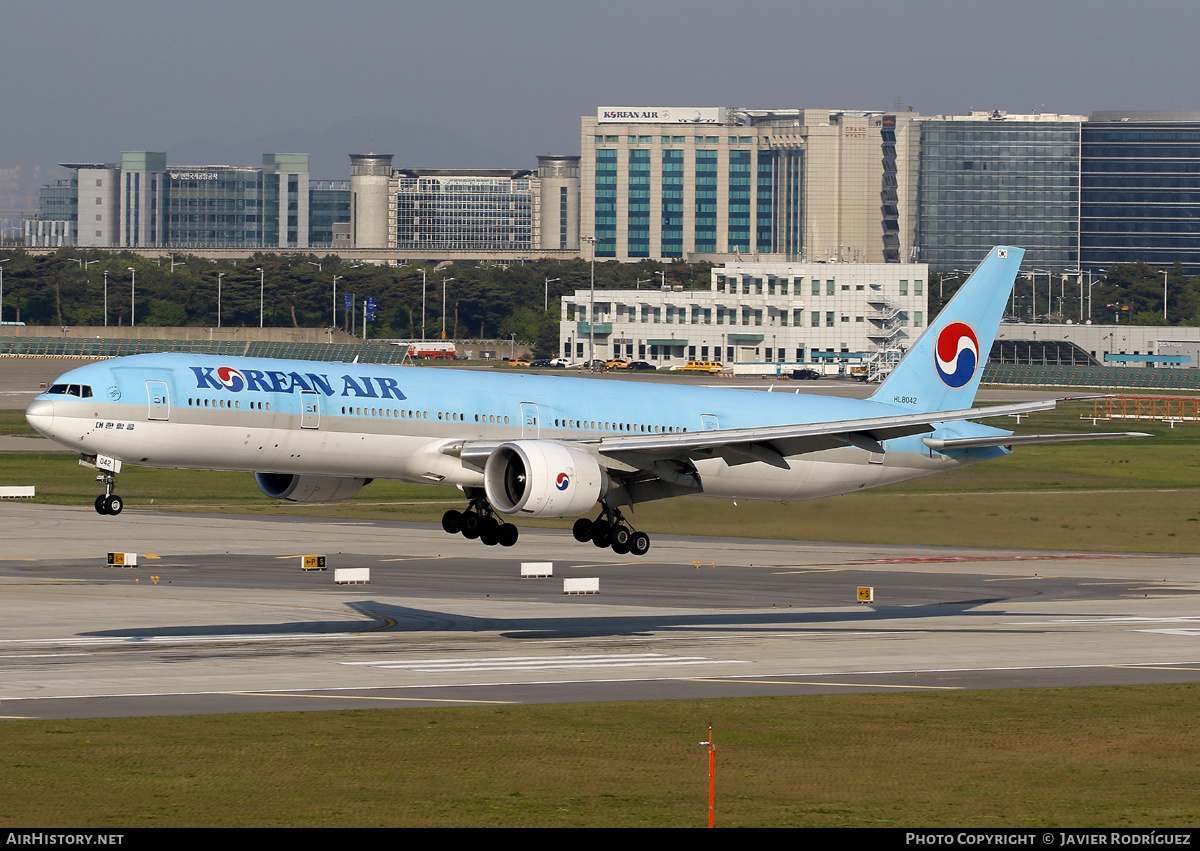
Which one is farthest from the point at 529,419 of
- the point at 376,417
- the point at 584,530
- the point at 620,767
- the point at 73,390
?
the point at 620,767

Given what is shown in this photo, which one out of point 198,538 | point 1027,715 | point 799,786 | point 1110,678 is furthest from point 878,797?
point 198,538

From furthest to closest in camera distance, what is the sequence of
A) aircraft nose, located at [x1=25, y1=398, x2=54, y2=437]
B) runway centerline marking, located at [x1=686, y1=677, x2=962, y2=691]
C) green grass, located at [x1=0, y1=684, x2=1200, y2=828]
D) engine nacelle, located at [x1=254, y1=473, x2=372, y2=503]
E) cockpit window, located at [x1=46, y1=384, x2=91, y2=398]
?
engine nacelle, located at [x1=254, y1=473, x2=372, y2=503] → runway centerline marking, located at [x1=686, y1=677, x2=962, y2=691] → cockpit window, located at [x1=46, y1=384, x2=91, y2=398] → aircraft nose, located at [x1=25, y1=398, x2=54, y2=437] → green grass, located at [x1=0, y1=684, x2=1200, y2=828]

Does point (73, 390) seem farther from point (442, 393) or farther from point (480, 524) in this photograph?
point (480, 524)

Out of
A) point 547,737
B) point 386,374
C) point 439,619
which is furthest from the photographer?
point 439,619

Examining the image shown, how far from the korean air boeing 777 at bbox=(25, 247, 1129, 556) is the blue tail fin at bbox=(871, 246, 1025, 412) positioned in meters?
3.19

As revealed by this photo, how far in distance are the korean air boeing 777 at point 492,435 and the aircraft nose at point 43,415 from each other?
3.4 inches

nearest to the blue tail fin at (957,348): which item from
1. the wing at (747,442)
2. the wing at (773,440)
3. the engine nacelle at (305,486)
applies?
the wing at (747,442)

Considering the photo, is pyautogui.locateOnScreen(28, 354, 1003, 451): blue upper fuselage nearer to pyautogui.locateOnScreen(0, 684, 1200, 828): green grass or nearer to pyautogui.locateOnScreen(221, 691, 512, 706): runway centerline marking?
pyautogui.locateOnScreen(221, 691, 512, 706): runway centerline marking

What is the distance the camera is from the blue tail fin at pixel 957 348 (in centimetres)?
7088

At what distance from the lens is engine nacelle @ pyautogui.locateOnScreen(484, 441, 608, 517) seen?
52812 millimetres

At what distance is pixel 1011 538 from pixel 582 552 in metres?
28.1

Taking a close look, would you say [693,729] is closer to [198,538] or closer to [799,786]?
[799,786]

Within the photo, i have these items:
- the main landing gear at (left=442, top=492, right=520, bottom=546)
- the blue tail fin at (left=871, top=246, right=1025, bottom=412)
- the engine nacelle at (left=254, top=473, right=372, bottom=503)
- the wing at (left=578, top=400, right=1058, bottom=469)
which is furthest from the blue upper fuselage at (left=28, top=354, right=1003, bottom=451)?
the engine nacelle at (left=254, top=473, right=372, bottom=503)

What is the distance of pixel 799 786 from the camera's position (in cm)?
3806
